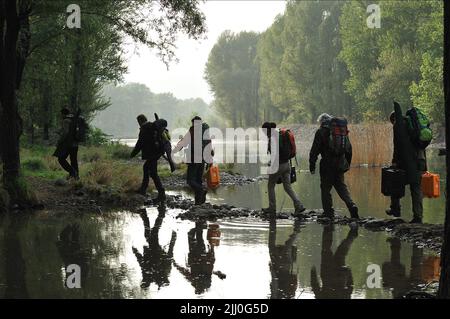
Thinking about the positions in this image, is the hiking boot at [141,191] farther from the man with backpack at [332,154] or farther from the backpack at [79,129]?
the man with backpack at [332,154]

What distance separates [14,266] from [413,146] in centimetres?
711

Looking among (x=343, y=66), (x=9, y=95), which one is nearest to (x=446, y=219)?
(x=9, y=95)

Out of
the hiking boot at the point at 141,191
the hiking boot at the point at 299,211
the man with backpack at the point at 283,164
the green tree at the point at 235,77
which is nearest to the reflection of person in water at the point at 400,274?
the hiking boot at the point at 299,211

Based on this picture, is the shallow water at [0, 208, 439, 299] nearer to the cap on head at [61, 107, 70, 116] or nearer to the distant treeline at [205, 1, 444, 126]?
the cap on head at [61, 107, 70, 116]

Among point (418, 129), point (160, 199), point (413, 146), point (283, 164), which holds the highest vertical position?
point (418, 129)

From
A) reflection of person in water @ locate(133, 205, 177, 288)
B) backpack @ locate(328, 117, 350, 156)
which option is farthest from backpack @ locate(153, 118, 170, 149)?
backpack @ locate(328, 117, 350, 156)

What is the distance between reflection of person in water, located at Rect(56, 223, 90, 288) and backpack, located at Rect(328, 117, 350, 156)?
5.03m

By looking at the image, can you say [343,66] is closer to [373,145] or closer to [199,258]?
[373,145]

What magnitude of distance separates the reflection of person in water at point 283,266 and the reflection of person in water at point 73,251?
222cm

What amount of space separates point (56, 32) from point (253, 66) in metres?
90.6

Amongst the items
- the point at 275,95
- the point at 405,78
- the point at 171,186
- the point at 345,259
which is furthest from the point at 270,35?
the point at 345,259

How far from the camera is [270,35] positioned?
84312 mm

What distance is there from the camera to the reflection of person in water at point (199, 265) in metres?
6.88

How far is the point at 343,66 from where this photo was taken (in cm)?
6612
